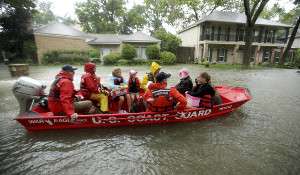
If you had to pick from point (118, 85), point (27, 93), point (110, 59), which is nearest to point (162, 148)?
point (118, 85)

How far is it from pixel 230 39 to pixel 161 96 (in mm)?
22313

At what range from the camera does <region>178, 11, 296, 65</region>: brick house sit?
66.8 feet

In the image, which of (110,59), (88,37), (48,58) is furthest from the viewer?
(88,37)

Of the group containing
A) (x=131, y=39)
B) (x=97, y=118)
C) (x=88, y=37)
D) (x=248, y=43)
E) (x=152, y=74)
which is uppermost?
(x=88, y=37)

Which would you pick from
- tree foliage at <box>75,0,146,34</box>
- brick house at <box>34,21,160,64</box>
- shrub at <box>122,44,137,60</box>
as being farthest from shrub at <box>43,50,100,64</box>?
tree foliage at <box>75,0,146,34</box>

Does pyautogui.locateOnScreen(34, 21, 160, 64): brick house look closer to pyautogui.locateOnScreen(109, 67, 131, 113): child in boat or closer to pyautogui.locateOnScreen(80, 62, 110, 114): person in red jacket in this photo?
pyautogui.locateOnScreen(109, 67, 131, 113): child in boat

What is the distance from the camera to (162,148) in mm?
3137

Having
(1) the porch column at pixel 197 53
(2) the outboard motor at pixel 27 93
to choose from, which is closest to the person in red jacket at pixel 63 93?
(2) the outboard motor at pixel 27 93

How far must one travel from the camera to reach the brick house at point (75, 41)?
20281 millimetres

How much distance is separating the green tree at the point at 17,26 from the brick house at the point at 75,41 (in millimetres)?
1731

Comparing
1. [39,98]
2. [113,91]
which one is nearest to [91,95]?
[113,91]

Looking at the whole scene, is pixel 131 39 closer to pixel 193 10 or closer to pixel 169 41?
pixel 169 41

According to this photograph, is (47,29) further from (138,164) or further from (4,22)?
(138,164)

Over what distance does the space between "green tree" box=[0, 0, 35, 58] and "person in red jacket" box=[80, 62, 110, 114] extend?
22562mm
